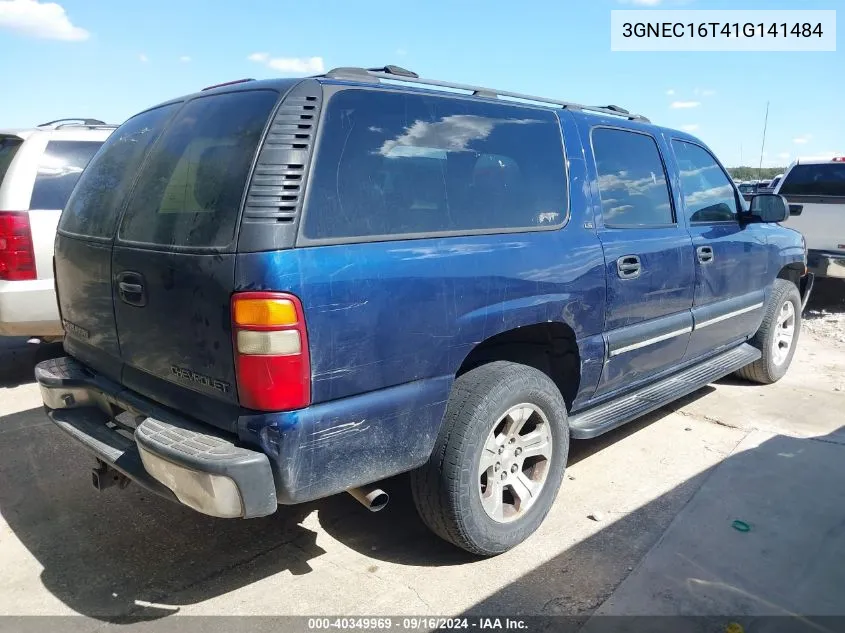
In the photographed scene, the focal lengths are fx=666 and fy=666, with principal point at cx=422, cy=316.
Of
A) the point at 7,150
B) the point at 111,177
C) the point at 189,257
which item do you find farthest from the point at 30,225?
the point at 189,257

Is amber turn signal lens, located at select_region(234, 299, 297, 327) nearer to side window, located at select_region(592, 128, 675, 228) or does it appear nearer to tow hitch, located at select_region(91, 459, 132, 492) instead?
tow hitch, located at select_region(91, 459, 132, 492)

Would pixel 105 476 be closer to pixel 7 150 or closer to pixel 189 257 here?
pixel 189 257

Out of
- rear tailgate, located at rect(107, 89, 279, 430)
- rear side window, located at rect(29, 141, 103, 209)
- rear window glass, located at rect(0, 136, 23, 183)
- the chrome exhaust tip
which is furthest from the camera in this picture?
rear window glass, located at rect(0, 136, 23, 183)

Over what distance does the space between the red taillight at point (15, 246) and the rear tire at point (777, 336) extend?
5.56 metres

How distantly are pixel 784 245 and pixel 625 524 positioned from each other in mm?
3098

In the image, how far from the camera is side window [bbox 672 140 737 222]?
4.25 m

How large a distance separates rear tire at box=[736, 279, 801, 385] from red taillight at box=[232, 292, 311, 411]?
4303 millimetres

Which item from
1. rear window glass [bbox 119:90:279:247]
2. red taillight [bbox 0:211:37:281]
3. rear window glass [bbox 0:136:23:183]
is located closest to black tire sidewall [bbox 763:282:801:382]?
rear window glass [bbox 119:90:279:247]

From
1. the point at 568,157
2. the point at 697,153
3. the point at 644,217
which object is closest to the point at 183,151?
the point at 568,157

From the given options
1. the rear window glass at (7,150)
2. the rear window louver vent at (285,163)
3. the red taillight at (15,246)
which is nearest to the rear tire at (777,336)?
the rear window louver vent at (285,163)

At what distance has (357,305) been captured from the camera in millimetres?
2316

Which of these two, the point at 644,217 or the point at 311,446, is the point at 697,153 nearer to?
the point at 644,217

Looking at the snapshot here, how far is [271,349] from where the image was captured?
219 centimetres

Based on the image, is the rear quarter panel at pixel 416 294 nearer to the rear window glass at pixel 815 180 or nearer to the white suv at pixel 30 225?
the white suv at pixel 30 225
